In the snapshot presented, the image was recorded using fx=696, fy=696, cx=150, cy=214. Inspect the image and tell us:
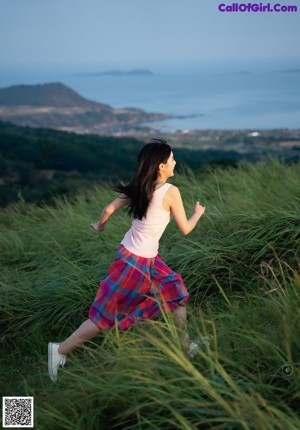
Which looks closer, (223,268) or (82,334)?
(82,334)

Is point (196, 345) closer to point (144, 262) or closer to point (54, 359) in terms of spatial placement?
point (144, 262)

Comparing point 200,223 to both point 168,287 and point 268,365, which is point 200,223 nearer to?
point 168,287

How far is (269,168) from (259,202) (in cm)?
266

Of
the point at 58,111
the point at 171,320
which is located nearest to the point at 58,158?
the point at 58,111

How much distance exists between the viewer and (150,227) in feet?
13.2

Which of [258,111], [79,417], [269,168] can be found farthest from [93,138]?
[79,417]

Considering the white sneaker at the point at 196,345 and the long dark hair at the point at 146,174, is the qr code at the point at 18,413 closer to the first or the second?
the white sneaker at the point at 196,345

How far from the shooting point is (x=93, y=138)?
130ft

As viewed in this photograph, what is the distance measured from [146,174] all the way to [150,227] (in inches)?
12.1

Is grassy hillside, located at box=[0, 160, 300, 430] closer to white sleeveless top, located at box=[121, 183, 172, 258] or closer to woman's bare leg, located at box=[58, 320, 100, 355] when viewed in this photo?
woman's bare leg, located at box=[58, 320, 100, 355]

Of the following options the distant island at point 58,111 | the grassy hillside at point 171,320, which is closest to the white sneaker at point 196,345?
the grassy hillside at point 171,320

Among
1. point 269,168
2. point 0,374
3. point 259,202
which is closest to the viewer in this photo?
point 0,374

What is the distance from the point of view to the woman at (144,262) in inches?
157

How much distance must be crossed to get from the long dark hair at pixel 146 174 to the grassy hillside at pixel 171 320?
26.4 inches
